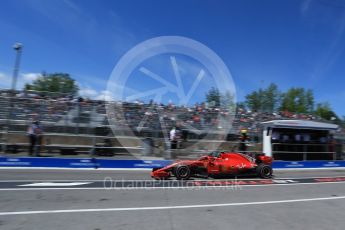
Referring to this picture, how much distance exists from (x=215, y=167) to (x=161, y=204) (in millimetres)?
4752

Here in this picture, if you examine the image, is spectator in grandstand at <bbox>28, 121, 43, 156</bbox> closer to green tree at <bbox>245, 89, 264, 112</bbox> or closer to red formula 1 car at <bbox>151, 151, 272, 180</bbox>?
red formula 1 car at <bbox>151, 151, 272, 180</bbox>

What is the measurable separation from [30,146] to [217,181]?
922cm

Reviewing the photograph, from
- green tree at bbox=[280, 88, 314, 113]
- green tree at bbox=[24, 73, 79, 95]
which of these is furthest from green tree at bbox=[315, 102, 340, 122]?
green tree at bbox=[24, 73, 79, 95]

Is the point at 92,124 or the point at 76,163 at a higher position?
the point at 92,124

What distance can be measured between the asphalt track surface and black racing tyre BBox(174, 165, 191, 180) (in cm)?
37

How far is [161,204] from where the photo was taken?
25.1 feet

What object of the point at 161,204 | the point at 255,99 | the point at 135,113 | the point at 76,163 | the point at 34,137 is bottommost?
the point at 161,204

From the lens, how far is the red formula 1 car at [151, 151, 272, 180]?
11391mm

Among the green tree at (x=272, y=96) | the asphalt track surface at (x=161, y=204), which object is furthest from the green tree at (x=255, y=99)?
the asphalt track surface at (x=161, y=204)

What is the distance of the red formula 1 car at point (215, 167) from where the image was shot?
→ 11391 mm

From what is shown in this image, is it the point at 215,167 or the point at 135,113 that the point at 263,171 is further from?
the point at 135,113

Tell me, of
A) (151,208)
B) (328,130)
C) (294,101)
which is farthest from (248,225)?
(294,101)

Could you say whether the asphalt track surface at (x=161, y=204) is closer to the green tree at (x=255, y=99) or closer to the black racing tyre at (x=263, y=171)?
the black racing tyre at (x=263, y=171)

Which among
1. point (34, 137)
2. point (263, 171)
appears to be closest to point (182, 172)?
point (263, 171)
